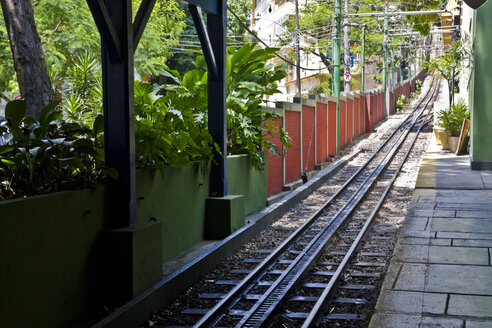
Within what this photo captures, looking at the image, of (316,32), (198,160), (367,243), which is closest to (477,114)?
(367,243)

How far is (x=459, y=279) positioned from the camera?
6.88m

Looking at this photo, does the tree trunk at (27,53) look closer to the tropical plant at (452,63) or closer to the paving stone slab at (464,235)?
the paving stone slab at (464,235)

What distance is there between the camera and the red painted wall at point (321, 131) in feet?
67.4

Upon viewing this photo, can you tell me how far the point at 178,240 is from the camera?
8102 millimetres

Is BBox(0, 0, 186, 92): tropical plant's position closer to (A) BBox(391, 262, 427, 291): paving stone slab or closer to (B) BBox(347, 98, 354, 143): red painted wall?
(B) BBox(347, 98, 354, 143): red painted wall

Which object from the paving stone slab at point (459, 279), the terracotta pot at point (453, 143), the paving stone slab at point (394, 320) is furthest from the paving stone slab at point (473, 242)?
the terracotta pot at point (453, 143)

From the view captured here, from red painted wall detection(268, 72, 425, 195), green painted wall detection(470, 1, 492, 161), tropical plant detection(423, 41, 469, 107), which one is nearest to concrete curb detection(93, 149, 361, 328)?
red painted wall detection(268, 72, 425, 195)

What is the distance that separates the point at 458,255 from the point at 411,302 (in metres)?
2.16

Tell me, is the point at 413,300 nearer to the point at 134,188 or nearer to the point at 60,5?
the point at 134,188

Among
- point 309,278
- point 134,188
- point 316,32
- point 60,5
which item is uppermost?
point 316,32

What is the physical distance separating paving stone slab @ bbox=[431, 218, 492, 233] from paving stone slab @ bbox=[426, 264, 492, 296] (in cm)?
219

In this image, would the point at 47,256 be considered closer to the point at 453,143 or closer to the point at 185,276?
the point at 185,276

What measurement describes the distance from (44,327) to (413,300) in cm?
336

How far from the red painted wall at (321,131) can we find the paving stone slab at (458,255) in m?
12.0
